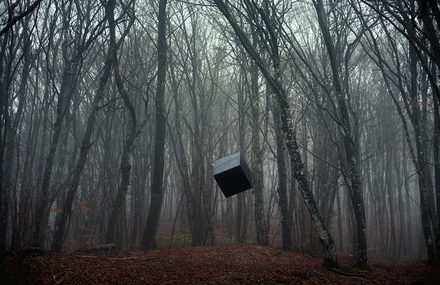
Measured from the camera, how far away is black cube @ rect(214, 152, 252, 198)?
10.5 ft

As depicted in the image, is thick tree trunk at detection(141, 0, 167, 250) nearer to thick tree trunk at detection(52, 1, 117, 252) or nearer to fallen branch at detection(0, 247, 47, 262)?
thick tree trunk at detection(52, 1, 117, 252)

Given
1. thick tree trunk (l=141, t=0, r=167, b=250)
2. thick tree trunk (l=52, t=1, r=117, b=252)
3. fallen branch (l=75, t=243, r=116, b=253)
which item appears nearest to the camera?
fallen branch (l=75, t=243, r=116, b=253)

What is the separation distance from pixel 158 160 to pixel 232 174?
4769 mm

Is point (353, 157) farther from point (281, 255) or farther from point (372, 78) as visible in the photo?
point (372, 78)

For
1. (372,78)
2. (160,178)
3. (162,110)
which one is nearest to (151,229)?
(160,178)

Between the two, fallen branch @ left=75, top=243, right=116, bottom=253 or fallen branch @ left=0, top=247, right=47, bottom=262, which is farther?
fallen branch @ left=75, top=243, right=116, bottom=253

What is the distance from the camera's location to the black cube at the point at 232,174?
10.5ft

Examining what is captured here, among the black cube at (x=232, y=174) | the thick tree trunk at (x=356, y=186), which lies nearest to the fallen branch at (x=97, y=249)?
the black cube at (x=232, y=174)

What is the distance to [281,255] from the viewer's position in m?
6.89

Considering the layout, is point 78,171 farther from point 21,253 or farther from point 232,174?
point 232,174

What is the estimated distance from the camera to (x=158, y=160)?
Result: 7.57 meters

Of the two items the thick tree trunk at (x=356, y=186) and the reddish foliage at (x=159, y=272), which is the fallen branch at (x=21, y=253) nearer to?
the reddish foliage at (x=159, y=272)

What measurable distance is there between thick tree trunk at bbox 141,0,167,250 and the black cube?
4333mm

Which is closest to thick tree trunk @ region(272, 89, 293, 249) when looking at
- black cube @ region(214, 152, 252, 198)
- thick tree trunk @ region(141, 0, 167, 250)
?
thick tree trunk @ region(141, 0, 167, 250)
